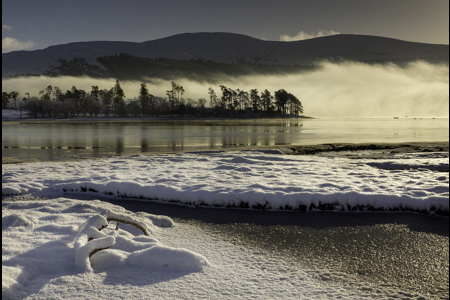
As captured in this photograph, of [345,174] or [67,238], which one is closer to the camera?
[67,238]

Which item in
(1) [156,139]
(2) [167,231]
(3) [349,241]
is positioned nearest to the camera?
(3) [349,241]

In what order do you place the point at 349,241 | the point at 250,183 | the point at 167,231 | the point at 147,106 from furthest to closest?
the point at 147,106, the point at 250,183, the point at 167,231, the point at 349,241

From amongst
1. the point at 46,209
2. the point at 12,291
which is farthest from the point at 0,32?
the point at 46,209

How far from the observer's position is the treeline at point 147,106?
460 feet

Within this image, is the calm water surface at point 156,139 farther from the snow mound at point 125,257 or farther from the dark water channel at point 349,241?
the snow mound at point 125,257

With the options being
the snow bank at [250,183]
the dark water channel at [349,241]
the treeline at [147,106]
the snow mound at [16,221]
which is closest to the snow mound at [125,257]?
the dark water channel at [349,241]

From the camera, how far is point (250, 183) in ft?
39.1

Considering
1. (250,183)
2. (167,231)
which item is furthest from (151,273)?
(250,183)

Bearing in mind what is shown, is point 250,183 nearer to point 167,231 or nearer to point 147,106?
point 167,231

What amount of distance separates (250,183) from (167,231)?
4846 mm

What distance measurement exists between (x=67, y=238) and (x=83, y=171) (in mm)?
8935

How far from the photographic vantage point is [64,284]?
15.5ft

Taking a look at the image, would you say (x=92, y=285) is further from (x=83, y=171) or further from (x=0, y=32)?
(x=83, y=171)

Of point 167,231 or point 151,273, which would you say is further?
point 167,231
